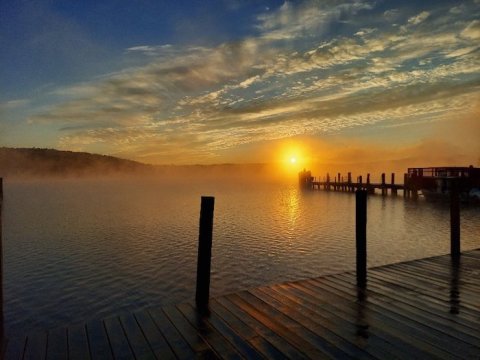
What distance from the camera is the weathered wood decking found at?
14.3 ft

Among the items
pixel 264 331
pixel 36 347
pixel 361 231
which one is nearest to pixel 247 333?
pixel 264 331

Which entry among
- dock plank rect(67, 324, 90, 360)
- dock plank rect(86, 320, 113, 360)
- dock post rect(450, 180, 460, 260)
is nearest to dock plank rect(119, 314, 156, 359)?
dock plank rect(86, 320, 113, 360)

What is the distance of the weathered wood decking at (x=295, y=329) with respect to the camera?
4.35 metres

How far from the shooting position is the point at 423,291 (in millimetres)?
6688

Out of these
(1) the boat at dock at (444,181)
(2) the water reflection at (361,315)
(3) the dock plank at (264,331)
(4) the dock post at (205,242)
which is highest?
(1) the boat at dock at (444,181)

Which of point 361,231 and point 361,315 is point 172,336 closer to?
point 361,315

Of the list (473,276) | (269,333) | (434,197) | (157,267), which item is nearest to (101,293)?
(157,267)

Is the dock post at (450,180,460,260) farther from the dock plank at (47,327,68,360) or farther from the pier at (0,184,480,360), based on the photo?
the dock plank at (47,327,68,360)

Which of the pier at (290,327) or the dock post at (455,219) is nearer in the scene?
the pier at (290,327)

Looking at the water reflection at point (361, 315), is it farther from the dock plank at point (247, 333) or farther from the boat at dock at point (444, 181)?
the boat at dock at point (444, 181)

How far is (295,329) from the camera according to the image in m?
4.97

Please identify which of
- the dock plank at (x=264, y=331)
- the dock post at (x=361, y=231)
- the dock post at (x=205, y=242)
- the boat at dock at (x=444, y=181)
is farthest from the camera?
the boat at dock at (x=444, y=181)

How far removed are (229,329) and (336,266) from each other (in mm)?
10302

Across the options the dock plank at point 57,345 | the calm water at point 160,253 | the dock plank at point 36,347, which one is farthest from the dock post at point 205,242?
the calm water at point 160,253
